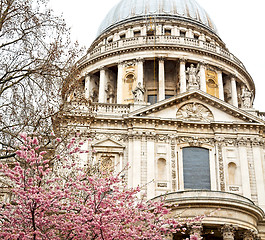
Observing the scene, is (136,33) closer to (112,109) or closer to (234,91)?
(234,91)

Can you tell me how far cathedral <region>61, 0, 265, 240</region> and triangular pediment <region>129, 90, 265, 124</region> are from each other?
7 centimetres

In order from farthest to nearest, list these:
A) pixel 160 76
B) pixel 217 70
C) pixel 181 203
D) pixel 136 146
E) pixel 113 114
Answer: pixel 217 70 → pixel 160 76 → pixel 113 114 → pixel 136 146 → pixel 181 203

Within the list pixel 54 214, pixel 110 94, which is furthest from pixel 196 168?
pixel 110 94

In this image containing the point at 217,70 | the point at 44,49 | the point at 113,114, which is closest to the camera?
the point at 44,49

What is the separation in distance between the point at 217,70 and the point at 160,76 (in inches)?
272

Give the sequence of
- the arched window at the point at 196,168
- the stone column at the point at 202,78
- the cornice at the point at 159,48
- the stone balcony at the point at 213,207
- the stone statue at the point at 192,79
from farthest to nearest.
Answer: the cornice at the point at 159,48 < the stone column at the point at 202,78 < the stone statue at the point at 192,79 < the arched window at the point at 196,168 < the stone balcony at the point at 213,207

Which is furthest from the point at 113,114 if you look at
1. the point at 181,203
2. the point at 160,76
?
the point at 160,76

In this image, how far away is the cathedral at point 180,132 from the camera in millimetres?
23234

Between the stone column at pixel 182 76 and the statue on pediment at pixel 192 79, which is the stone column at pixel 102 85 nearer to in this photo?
the stone column at pixel 182 76

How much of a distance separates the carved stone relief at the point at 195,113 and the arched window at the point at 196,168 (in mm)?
2236

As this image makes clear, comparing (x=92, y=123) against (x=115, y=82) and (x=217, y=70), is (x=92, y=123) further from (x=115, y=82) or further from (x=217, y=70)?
(x=217, y=70)

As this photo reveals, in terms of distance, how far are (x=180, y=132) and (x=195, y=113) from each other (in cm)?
189

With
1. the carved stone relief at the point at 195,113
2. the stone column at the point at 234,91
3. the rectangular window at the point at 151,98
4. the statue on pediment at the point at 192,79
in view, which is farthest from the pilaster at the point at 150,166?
the stone column at the point at 234,91

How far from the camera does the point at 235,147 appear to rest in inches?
1137
